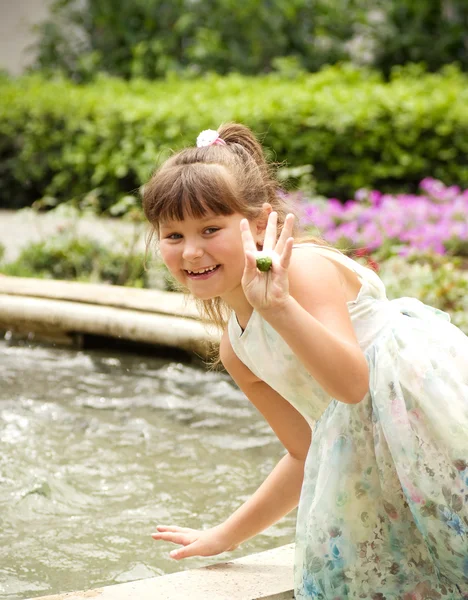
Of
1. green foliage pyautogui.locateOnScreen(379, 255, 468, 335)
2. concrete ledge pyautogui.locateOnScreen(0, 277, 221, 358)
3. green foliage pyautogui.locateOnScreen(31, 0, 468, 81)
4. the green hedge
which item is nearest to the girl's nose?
concrete ledge pyautogui.locateOnScreen(0, 277, 221, 358)

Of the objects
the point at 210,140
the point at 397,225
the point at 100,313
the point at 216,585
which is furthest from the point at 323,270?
the point at 397,225

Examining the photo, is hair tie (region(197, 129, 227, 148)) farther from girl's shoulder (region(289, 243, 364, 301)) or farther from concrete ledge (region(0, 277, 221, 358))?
concrete ledge (region(0, 277, 221, 358))

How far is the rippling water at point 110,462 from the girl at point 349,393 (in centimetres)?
65

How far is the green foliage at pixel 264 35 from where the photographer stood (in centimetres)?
1089

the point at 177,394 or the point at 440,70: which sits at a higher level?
the point at 177,394

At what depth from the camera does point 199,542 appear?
2.14 meters

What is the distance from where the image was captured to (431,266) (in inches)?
191

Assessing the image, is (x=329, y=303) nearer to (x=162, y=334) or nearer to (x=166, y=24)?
(x=162, y=334)

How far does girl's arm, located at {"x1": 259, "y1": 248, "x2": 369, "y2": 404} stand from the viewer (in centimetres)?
164

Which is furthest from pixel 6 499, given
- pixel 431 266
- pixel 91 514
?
pixel 431 266

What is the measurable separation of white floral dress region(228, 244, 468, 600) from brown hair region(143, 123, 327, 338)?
187 millimetres

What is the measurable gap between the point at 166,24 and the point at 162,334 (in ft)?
27.3

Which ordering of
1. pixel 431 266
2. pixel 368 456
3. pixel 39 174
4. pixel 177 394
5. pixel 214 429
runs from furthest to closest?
pixel 39 174
pixel 431 266
pixel 177 394
pixel 214 429
pixel 368 456

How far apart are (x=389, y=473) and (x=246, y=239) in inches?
22.0
